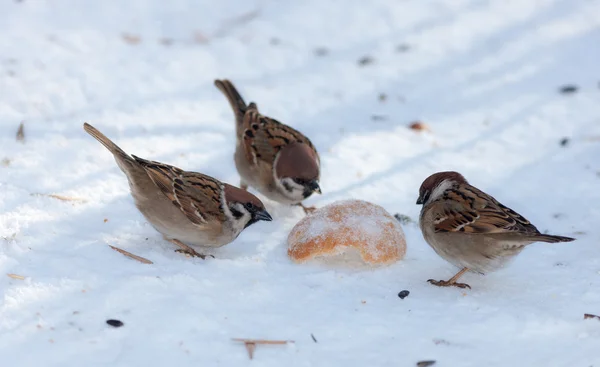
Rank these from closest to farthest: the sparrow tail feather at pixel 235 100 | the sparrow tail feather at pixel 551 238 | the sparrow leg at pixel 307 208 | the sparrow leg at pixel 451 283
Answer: the sparrow tail feather at pixel 551 238 → the sparrow leg at pixel 451 283 → the sparrow leg at pixel 307 208 → the sparrow tail feather at pixel 235 100

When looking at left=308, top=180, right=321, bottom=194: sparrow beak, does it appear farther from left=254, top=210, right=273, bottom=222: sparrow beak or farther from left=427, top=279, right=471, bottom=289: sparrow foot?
left=427, top=279, right=471, bottom=289: sparrow foot

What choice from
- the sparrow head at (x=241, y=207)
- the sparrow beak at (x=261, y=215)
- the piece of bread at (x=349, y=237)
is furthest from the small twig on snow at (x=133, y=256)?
the piece of bread at (x=349, y=237)

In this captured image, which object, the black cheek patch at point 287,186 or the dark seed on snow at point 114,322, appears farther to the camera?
the black cheek patch at point 287,186

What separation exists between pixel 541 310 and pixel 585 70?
3.78m

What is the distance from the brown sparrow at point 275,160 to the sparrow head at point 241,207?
1.93 feet

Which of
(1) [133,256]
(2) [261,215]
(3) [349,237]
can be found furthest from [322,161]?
(1) [133,256]

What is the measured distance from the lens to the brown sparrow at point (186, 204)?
3898 mm

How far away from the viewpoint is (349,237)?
385 centimetres

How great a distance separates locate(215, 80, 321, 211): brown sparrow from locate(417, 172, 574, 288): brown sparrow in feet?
2.83

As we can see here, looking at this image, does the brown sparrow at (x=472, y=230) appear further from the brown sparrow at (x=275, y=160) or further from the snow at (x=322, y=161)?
the brown sparrow at (x=275, y=160)

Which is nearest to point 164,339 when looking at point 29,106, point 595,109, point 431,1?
point 29,106

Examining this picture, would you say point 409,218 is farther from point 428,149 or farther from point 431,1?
point 431,1

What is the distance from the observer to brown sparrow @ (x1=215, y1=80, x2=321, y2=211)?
453 cm

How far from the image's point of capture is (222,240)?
13.0ft
